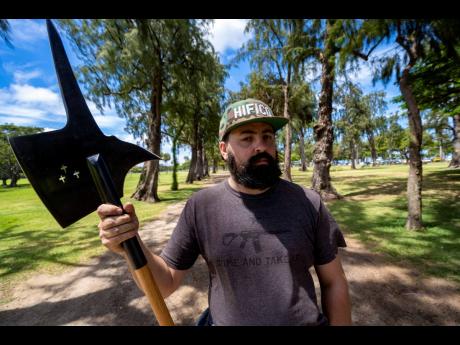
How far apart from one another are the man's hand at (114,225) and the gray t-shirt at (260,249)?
0.46 meters

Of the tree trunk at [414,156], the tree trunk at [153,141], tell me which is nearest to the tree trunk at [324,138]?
the tree trunk at [414,156]

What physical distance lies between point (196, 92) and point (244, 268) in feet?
45.1

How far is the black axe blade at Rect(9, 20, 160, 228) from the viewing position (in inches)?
37.6

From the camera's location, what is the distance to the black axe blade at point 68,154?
954 mm

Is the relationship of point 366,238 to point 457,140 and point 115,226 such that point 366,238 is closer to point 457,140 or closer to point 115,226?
point 115,226

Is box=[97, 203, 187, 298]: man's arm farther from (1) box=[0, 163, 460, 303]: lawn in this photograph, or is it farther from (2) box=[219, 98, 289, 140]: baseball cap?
(1) box=[0, 163, 460, 303]: lawn

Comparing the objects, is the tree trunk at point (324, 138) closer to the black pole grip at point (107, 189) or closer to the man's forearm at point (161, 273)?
the man's forearm at point (161, 273)

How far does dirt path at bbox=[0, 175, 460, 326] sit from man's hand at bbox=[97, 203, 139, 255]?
90.3 inches

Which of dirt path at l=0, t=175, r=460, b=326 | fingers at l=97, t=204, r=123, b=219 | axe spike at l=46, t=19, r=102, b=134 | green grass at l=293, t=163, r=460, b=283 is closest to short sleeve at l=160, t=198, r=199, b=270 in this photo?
fingers at l=97, t=204, r=123, b=219

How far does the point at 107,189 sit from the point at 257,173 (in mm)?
881

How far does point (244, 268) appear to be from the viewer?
1.25 meters

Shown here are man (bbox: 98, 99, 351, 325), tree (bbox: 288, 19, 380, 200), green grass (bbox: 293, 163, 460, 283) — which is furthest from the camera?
tree (bbox: 288, 19, 380, 200)
